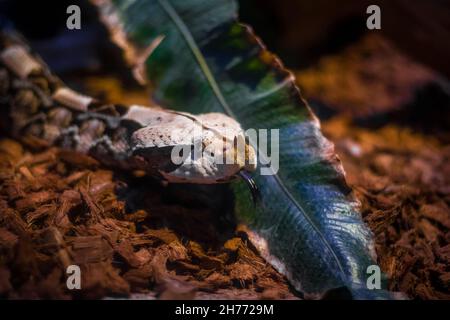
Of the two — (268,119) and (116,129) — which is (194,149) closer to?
(268,119)

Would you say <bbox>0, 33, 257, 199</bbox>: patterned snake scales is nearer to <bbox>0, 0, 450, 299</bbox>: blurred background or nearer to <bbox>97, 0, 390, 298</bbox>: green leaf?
<bbox>97, 0, 390, 298</bbox>: green leaf

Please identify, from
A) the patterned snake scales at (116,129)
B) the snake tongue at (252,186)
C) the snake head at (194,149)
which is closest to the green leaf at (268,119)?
the snake tongue at (252,186)

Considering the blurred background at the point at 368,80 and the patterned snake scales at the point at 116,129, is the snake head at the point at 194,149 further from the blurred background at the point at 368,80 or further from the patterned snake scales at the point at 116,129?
the blurred background at the point at 368,80

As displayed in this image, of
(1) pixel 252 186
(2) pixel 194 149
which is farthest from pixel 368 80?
(2) pixel 194 149

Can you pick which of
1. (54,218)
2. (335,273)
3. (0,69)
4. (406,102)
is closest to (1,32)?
(0,69)

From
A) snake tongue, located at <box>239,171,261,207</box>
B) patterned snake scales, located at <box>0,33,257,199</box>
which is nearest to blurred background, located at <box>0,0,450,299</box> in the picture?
snake tongue, located at <box>239,171,261,207</box>
